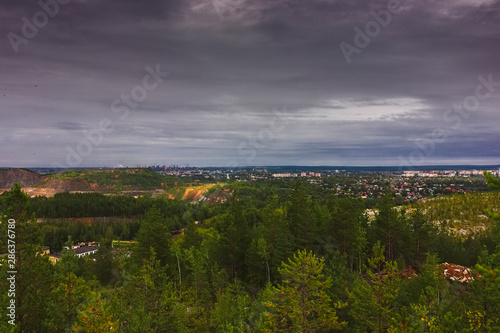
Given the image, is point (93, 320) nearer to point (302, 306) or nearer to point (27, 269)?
point (27, 269)

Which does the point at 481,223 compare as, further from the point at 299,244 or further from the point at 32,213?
the point at 32,213

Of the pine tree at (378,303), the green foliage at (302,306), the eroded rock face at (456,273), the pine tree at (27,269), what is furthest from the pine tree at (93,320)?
the eroded rock face at (456,273)

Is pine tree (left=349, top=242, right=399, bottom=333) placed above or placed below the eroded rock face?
above

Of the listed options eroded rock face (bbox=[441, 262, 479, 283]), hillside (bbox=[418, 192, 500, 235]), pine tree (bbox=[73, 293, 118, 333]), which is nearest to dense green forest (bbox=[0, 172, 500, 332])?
pine tree (bbox=[73, 293, 118, 333])

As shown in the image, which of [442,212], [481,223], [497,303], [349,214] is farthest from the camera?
[442,212]

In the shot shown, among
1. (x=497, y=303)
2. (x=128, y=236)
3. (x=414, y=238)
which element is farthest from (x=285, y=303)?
(x=128, y=236)

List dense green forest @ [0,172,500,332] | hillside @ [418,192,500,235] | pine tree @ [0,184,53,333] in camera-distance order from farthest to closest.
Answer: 1. hillside @ [418,192,500,235]
2. pine tree @ [0,184,53,333]
3. dense green forest @ [0,172,500,332]

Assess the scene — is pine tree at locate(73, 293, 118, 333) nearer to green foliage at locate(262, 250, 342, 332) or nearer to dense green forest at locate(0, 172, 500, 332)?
dense green forest at locate(0, 172, 500, 332)

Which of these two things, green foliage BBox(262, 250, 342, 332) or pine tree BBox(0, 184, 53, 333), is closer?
green foliage BBox(262, 250, 342, 332)

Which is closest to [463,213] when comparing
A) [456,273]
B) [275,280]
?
[456,273]

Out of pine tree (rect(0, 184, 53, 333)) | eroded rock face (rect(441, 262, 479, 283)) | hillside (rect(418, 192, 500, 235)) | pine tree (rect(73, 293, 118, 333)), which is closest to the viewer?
pine tree (rect(73, 293, 118, 333))
